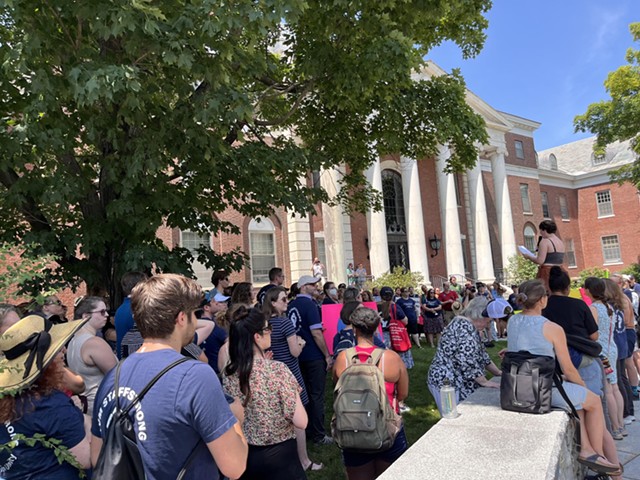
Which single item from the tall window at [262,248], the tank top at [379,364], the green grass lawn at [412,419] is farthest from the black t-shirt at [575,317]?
the tall window at [262,248]

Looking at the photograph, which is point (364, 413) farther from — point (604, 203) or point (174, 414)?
point (604, 203)

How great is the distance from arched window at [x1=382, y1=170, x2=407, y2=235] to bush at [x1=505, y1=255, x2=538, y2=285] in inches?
298

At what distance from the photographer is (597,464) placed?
3.86m

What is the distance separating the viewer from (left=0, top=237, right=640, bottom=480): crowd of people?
76.0 inches

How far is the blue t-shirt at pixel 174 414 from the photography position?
74.2 inches

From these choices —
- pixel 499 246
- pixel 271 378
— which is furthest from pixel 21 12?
pixel 499 246

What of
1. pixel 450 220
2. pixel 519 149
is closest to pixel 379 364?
pixel 450 220

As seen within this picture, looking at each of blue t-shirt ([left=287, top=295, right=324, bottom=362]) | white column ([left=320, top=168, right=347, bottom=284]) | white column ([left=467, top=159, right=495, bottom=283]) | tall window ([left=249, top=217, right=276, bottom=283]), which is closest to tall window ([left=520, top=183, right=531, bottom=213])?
white column ([left=467, top=159, right=495, bottom=283])

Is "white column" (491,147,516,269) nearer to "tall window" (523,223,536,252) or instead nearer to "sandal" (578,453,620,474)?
"tall window" (523,223,536,252)

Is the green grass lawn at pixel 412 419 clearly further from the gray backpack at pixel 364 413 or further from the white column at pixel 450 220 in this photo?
the white column at pixel 450 220

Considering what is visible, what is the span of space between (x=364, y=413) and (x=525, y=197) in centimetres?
3598

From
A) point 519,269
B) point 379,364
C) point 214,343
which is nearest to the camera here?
point 379,364

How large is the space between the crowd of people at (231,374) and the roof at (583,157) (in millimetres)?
39086

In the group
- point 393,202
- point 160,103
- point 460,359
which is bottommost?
point 460,359
